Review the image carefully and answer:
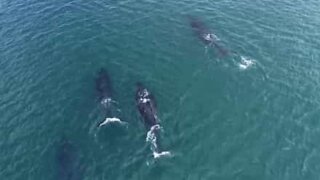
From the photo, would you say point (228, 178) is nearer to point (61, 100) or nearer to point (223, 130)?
point (223, 130)

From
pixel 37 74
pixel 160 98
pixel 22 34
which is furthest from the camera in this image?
pixel 22 34

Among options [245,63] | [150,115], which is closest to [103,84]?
[150,115]

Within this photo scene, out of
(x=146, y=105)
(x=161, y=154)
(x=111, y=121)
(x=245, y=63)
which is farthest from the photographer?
(x=245, y=63)

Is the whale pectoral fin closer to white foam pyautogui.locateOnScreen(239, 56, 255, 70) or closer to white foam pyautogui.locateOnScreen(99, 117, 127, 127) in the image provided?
white foam pyautogui.locateOnScreen(99, 117, 127, 127)

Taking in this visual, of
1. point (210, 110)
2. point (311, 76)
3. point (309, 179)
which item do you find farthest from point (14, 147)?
point (311, 76)

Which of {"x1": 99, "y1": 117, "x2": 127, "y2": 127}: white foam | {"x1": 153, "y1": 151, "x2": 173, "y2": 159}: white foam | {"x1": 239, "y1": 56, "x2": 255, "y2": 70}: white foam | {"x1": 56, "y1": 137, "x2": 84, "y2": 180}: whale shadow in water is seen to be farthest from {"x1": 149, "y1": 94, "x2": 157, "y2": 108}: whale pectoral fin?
{"x1": 239, "y1": 56, "x2": 255, "y2": 70}: white foam

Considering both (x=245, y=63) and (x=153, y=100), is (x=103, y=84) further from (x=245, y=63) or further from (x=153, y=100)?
(x=245, y=63)
